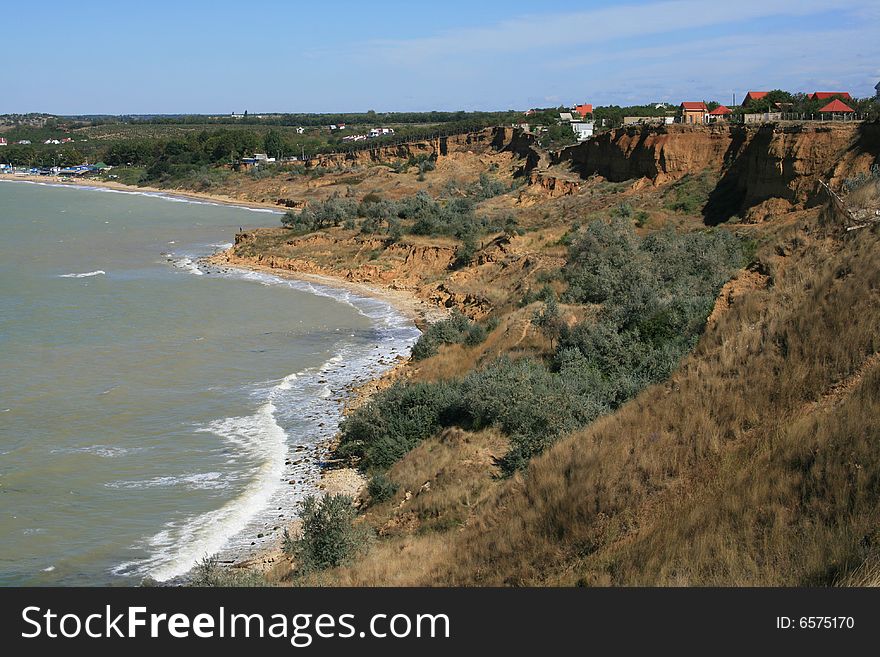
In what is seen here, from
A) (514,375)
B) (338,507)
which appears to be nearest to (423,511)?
(338,507)

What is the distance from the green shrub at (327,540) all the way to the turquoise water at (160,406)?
2.79 m

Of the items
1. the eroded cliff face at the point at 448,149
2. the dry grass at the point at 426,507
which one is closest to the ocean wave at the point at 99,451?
the dry grass at the point at 426,507

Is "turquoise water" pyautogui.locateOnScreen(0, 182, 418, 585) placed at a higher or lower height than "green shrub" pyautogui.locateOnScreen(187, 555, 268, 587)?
lower

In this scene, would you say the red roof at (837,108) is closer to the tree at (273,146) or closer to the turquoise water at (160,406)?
the turquoise water at (160,406)

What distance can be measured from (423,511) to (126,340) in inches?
820

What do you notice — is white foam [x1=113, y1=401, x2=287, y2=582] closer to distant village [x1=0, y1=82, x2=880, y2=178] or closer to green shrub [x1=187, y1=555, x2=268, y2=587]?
green shrub [x1=187, y1=555, x2=268, y2=587]

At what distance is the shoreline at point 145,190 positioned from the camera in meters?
91.6

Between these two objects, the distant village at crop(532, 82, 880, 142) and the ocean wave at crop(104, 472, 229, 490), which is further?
the distant village at crop(532, 82, 880, 142)

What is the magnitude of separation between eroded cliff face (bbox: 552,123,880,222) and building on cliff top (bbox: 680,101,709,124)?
1006 cm

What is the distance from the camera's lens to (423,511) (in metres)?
13.9

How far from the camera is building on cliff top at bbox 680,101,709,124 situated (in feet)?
209

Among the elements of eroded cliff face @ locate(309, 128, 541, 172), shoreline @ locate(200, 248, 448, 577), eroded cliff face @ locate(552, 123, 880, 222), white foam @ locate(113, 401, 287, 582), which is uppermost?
eroded cliff face @ locate(309, 128, 541, 172)

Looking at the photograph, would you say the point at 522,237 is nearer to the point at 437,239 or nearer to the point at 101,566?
the point at 437,239

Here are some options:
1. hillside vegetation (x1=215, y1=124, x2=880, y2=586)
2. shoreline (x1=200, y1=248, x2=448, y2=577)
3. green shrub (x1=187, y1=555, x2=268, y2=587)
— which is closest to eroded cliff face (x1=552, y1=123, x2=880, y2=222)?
hillside vegetation (x1=215, y1=124, x2=880, y2=586)
